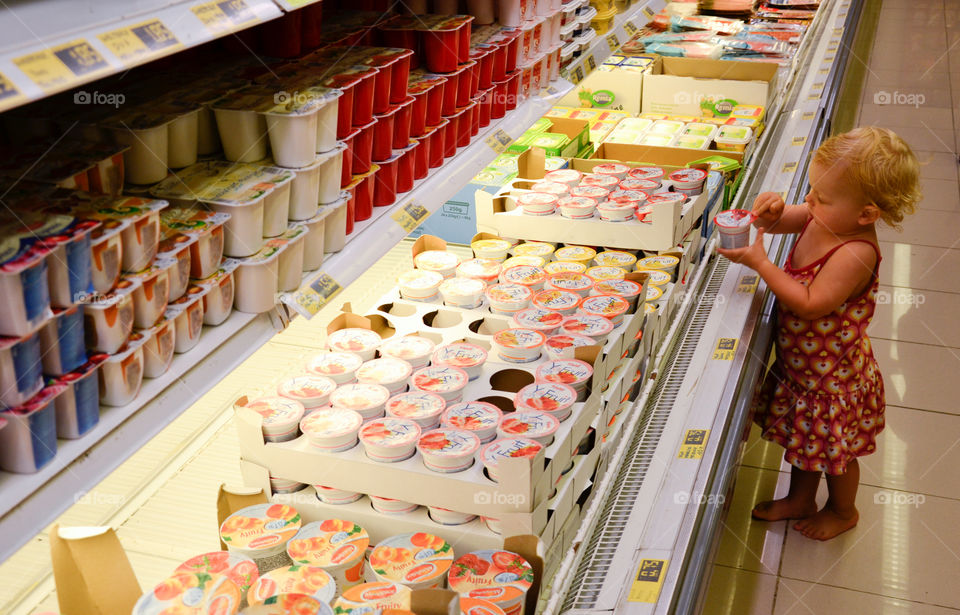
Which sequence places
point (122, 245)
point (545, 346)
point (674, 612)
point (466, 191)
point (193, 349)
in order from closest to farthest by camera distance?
point (122, 245), point (193, 349), point (674, 612), point (545, 346), point (466, 191)

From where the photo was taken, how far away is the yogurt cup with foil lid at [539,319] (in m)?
2.11

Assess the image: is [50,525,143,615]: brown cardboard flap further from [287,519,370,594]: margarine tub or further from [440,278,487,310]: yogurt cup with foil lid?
[440,278,487,310]: yogurt cup with foil lid

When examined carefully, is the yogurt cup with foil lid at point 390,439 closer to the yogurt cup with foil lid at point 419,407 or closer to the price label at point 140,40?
the yogurt cup with foil lid at point 419,407

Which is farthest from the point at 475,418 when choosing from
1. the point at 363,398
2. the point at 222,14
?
the point at 222,14

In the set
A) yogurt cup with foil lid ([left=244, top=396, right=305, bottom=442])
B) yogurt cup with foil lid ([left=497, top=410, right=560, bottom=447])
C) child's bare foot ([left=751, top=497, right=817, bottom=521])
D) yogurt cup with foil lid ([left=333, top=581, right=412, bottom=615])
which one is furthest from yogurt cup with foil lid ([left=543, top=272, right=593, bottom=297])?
child's bare foot ([left=751, top=497, right=817, bottom=521])

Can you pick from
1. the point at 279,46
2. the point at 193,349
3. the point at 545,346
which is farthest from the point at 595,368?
the point at 279,46

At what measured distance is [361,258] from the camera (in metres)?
1.89

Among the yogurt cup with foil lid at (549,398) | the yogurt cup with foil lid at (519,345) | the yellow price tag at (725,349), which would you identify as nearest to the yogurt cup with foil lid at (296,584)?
the yogurt cup with foil lid at (549,398)

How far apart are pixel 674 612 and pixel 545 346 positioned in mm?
652

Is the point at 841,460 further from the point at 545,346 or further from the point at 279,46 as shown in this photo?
the point at 279,46

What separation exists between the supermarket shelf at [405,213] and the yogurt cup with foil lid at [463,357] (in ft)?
0.86

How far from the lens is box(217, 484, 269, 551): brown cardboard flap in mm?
1642

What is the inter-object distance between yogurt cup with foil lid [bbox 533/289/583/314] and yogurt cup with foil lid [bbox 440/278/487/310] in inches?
5.9

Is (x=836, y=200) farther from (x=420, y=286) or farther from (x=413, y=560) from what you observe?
(x=413, y=560)
